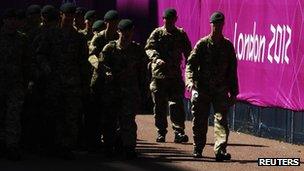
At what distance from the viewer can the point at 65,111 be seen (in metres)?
12.1

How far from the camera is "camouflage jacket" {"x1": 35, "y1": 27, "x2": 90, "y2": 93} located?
39.4 feet

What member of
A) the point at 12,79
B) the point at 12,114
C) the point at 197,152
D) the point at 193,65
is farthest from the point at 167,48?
the point at 12,114

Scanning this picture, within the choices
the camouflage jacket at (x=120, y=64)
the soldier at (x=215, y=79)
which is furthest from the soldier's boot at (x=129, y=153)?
the soldier at (x=215, y=79)

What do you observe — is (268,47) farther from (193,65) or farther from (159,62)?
(193,65)

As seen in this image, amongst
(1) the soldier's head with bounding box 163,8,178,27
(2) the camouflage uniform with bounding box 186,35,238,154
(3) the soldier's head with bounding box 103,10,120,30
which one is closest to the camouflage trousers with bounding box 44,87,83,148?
(3) the soldier's head with bounding box 103,10,120,30

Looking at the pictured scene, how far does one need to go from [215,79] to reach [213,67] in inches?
6.5

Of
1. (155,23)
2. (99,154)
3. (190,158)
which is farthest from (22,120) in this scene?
(155,23)

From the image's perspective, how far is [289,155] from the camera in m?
13.5

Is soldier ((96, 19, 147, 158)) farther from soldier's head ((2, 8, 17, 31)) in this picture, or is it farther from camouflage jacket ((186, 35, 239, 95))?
soldier's head ((2, 8, 17, 31))

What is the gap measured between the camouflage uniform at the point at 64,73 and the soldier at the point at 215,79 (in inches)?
58.7

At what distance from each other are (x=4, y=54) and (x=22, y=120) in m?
1.34

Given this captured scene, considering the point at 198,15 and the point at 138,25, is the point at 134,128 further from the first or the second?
the point at 138,25

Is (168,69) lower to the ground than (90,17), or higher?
lower

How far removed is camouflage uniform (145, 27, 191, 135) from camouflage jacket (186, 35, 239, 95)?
2082 mm
